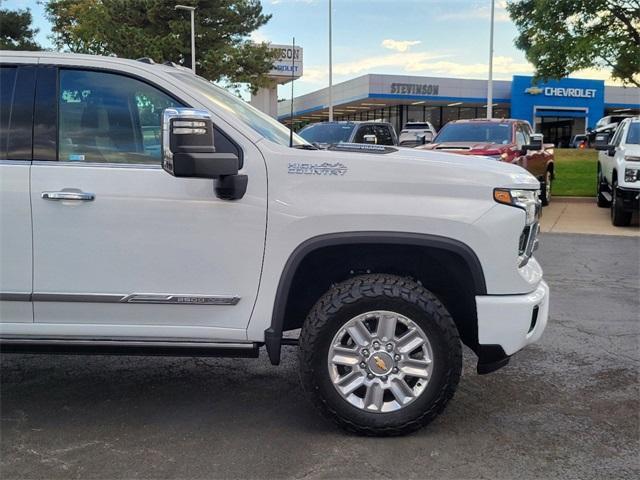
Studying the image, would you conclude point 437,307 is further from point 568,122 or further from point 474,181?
point 568,122

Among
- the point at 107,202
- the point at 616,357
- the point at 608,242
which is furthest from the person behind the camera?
the point at 608,242

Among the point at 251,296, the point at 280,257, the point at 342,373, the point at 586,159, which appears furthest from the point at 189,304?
the point at 586,159

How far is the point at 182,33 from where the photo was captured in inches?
1355

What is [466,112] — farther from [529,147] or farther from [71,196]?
[71,196]

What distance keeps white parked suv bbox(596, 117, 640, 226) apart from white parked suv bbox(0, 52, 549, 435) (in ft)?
28.0

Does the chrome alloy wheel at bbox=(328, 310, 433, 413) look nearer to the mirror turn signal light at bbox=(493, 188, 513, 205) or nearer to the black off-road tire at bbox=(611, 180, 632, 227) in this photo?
the mirror turn signal light at bbox=(493, 188, 513, 205)

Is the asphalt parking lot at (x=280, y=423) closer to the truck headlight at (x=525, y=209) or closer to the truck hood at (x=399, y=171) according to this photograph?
the truck headlight at (x=525, y=209)

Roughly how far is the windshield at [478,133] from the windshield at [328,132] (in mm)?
1762

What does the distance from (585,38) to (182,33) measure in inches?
821

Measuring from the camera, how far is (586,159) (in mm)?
24250

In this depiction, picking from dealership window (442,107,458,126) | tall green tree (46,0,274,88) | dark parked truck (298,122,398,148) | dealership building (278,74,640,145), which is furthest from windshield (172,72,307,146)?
dealership window (442,107,458,126)

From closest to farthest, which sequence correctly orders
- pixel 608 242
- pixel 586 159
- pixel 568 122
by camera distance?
pixel 608 242
pixel 586 159
pixel 568 122

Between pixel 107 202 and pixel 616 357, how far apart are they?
12.5ft

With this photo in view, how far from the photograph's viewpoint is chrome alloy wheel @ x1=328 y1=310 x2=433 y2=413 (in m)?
3.45
